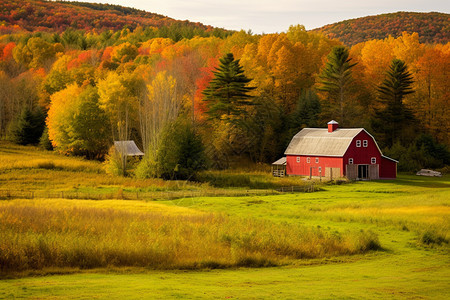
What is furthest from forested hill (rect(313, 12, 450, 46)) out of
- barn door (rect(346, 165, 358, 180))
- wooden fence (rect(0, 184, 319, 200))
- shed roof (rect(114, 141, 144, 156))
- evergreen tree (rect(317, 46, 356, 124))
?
wooden fence (rect(0, 184, 319, 200))

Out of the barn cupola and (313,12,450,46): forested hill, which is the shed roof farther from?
(313,12,450,46): forested hill

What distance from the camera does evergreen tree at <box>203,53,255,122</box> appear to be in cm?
7100

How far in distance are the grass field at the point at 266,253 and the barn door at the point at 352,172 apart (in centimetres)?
1814

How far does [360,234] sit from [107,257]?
1263 centimetres

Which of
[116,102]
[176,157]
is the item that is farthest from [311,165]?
[116,102]

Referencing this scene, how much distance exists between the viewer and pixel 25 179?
5562 centimetres

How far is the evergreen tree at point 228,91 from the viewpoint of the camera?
233ft

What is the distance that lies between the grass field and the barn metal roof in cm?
1917

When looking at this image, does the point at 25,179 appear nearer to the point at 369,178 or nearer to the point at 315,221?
the point at 315,221

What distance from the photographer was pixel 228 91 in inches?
2805

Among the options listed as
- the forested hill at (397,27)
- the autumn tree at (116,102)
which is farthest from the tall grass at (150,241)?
the forested hill at (397,27)

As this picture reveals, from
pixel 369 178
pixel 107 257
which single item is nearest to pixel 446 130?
→ pixel 369 178

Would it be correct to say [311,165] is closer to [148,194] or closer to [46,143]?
[148,194]

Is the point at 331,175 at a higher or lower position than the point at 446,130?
lower
